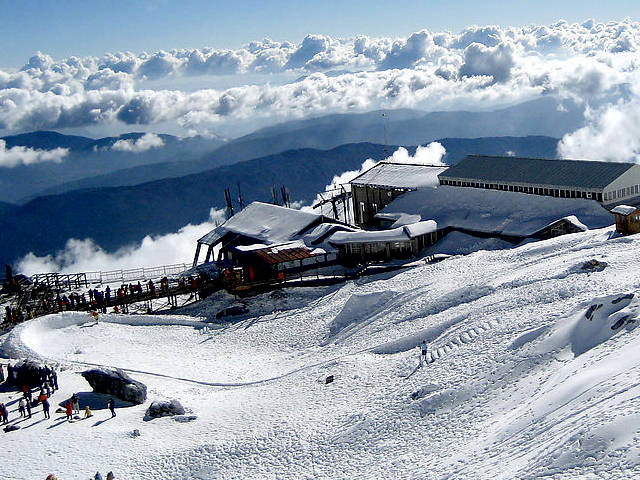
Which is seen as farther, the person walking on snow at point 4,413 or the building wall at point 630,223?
the building wall at point 630,223

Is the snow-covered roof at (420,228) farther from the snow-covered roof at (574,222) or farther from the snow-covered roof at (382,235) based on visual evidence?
the snow-covered roof at (574,222)

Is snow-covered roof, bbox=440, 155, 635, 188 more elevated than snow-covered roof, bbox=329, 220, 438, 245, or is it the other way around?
snow-covered roof, bbox=440, 155, 635, 188

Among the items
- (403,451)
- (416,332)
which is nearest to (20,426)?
(403,451)

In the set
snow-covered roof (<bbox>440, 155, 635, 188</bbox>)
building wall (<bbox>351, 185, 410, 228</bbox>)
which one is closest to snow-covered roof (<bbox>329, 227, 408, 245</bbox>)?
snow-covered roof (<bbox>440, 155, 635, 188</bbox>)

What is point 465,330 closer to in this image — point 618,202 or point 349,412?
point 349,412

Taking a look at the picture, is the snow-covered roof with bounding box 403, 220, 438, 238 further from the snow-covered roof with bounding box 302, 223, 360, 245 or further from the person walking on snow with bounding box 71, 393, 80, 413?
the person walking on snow with bounding box 71, 393, 80, 413

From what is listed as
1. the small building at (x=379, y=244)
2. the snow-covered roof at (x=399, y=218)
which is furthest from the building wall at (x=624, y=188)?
the snow-covered roof at (x=399, y=218)
